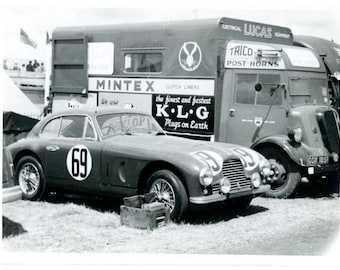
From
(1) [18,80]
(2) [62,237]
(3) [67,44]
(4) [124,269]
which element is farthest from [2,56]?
(1) [18,80]

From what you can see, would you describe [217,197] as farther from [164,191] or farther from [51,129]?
[51,129]

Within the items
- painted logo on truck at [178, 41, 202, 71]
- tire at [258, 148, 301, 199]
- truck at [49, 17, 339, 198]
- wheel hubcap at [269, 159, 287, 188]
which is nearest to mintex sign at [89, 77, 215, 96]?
truck at [49, 17, 339, 198]

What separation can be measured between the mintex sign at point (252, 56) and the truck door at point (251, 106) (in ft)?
0.36

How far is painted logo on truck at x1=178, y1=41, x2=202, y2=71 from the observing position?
10281mm

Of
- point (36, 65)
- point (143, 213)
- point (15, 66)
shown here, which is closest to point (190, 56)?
point (143, 213)

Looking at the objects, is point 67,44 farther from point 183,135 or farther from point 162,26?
point 183,135

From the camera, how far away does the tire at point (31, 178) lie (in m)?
8.56

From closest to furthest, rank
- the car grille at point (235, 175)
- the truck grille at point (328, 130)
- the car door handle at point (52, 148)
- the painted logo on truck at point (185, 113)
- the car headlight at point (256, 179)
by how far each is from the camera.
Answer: the car grille at point (235, 175)
the car headlight at point (256, 179)
the car door handle at point (52, 148)
the truck grille at point (328, 130)
the painted logo on truck at point (185, 113)

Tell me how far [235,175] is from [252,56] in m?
2.93

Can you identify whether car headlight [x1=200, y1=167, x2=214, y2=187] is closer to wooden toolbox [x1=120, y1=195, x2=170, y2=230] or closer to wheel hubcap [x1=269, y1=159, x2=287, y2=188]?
wooden toolbox [x1=120, y1=195, x2=170, y2=230]

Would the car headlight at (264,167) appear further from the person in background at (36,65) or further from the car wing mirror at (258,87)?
the person in background at (36,65)

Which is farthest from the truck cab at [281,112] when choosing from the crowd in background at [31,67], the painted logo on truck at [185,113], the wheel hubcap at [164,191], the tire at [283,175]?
the crowd in background at [31,67]

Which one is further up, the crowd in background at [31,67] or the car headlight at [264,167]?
the crowd in background at [31,67]

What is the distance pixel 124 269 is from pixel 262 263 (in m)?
1.44
